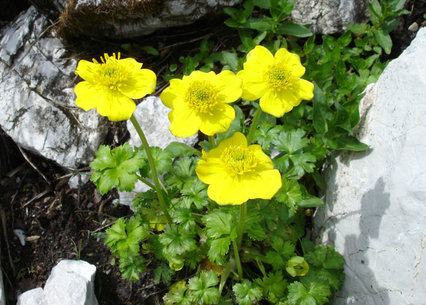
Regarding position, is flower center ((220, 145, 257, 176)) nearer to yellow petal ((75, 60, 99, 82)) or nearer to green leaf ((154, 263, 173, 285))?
yellow petal ((75, 60, 99, 82))

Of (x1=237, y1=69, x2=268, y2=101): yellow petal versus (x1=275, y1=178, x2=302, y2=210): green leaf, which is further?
(x1=275, y1=178, x2=302, y2=210): green leaf

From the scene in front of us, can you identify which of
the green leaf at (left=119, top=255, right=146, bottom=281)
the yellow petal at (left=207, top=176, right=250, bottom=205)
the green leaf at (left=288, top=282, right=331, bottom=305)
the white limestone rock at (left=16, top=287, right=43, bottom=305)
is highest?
the yellow petal at (left=207, top=176, right=250, bottom=205)

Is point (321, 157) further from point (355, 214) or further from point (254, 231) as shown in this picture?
point (254, 231)

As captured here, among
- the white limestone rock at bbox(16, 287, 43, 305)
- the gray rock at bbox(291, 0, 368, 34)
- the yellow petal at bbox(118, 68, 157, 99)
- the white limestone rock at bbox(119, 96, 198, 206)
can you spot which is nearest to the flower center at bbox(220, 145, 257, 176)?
the yellow petal at bbox(118, 68, 157, 99)

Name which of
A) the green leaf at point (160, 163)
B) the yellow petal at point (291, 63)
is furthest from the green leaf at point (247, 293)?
the yellow petal at point (291, 63)

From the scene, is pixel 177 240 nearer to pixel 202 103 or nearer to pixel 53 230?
pixel 202 103

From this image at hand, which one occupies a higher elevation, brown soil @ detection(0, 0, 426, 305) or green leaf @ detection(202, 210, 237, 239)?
green leaf @ detection(202, 210, 237, 239)

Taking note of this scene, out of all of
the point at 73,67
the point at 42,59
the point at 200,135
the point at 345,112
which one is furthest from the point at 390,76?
the point at 42,59

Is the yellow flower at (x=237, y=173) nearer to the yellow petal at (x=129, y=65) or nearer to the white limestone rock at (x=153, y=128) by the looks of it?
the yellow petal at (x=129, y=65)
